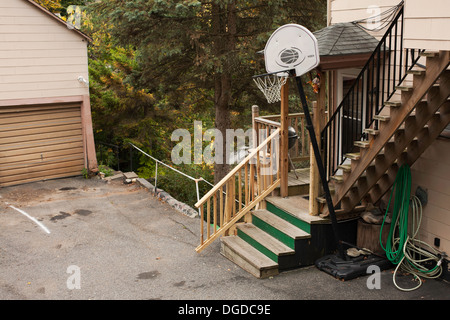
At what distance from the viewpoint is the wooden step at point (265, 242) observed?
7.81m

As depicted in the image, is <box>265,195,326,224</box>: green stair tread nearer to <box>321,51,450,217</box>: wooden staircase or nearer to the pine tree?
<box>321,51,450,217</box>: wooden staircase

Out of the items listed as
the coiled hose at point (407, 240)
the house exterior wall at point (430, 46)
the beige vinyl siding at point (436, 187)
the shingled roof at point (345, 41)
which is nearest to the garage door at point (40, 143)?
the house exterior wall at point (430, 46)

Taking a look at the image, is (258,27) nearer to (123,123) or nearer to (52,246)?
(123,123)

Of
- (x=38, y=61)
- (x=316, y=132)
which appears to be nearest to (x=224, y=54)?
(x=38, y=61)

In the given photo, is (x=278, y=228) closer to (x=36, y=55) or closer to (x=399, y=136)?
(x=399, y=136)

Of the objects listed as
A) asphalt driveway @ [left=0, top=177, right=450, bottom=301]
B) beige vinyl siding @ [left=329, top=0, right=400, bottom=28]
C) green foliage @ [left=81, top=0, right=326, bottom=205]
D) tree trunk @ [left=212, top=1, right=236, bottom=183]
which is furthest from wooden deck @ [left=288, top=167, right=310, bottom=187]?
tree trunk @ [left=212, top=1, right=236, bottom=183]

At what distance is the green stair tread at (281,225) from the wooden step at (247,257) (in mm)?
493

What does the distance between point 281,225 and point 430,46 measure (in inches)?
146

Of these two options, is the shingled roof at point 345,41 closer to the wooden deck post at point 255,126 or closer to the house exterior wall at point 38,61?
the wooden deck post at point 255,126

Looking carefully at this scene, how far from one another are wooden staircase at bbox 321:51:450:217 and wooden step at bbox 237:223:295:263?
81 cm

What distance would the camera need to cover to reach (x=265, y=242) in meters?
8.19

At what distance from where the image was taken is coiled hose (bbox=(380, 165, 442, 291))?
7543 mm

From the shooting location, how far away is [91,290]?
24.2 ft
